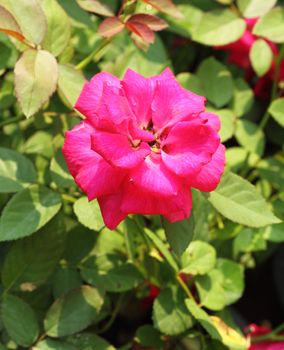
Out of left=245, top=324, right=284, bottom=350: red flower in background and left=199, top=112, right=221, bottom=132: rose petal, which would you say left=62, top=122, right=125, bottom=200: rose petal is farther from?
left=245, top=324, right=284, bottom=350: red flower in background

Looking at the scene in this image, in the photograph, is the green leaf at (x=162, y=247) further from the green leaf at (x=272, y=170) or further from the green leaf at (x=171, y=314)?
the green leaf at (x=272, y=170)

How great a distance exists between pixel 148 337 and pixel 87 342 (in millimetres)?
127

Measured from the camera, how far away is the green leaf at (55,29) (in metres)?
0.78

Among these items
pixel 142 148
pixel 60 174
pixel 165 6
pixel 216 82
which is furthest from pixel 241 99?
pixel 142 148

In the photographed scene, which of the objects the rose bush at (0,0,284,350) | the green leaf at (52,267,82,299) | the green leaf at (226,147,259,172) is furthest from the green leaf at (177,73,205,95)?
the green leaf at (52,267,82,299)

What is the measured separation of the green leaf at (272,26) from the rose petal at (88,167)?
42cm

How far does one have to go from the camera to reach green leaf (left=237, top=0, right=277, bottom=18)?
0.95 meters

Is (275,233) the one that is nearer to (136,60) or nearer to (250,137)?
(250,137)

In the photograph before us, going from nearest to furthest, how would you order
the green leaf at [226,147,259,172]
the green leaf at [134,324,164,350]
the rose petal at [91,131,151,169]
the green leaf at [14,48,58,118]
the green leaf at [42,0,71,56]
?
the rose petal at [91,131,151,169]
the green leaf at [14,48,58,118]
the green leaf at [42,0,71,56]
the green leaf at [134,324,164,350]
the green leaf at [226,147,259,172]

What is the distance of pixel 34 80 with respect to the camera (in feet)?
2.24

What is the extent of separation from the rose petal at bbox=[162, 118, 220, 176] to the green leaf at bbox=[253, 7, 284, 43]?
38cm

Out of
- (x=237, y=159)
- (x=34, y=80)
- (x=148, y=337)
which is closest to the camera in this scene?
(x=34, y=80)

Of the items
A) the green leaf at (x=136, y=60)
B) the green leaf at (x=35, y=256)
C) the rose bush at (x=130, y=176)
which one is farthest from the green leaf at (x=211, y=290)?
the green leaf at (x=136, y=60)

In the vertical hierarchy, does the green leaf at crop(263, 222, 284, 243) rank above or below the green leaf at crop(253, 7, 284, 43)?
below
